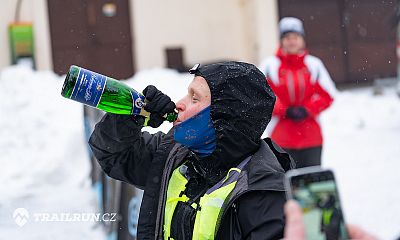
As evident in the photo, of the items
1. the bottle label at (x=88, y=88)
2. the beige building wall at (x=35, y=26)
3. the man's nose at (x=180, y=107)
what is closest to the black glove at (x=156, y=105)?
the man's nose at (x=180, y=107)

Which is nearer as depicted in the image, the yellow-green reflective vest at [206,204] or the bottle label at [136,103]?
the yellow-green reflective vest at [206,204]

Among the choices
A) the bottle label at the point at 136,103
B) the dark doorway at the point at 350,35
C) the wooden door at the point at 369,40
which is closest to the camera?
the bottle label at the point at 136,103

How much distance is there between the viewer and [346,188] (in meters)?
6.52

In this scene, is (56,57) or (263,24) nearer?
(56,57)

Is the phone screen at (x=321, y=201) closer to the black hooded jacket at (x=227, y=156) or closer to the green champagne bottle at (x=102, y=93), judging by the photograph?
the black hooded jacket at (x=227, y=156)

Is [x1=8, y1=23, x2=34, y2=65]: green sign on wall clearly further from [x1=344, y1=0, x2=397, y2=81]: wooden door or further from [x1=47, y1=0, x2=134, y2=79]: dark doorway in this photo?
[x1=344, y1=0, x2=397, y2=81]: wooden door

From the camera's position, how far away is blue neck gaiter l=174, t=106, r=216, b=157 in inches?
82.5

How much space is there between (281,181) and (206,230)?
268 millimetres

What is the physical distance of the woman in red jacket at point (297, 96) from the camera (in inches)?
185

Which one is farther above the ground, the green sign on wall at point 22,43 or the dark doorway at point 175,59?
the green sign on wall at point 22,43

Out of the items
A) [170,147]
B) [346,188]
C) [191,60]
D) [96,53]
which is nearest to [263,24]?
[191,60]

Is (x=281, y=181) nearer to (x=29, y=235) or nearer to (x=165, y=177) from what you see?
(x=165, y=177)

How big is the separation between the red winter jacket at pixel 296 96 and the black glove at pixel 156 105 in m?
2.53

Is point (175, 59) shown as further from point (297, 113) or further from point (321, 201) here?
point (321, 201)
